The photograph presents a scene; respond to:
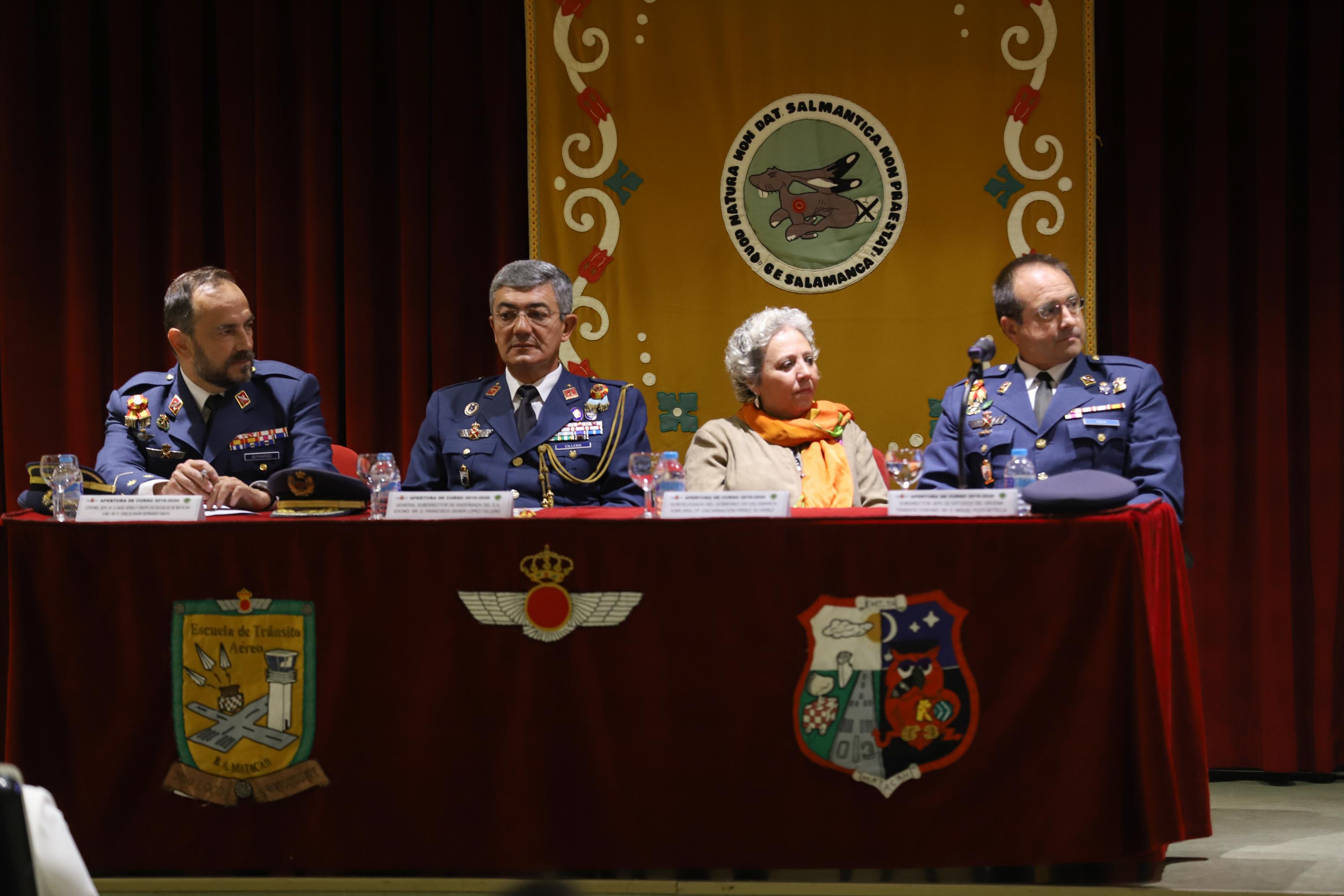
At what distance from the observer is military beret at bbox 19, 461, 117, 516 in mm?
2650

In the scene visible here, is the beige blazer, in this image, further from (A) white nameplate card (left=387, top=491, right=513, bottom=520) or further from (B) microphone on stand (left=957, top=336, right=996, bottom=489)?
(A) white nameplate card (left=387, top=491, right=513, bottom=520)

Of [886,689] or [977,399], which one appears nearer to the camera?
[886,689]

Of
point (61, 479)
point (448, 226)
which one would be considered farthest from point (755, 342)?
point (61, 479)

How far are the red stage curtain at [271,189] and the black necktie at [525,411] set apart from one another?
757 millimetres

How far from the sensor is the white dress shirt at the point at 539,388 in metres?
3.27

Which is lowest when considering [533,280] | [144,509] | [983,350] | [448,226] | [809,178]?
[144,509]

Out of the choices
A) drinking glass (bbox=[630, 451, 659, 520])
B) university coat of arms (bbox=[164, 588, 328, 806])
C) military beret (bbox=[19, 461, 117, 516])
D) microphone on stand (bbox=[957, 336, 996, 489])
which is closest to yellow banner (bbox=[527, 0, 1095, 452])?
microphone on stand (bbox=[957, 336, 996, 489])

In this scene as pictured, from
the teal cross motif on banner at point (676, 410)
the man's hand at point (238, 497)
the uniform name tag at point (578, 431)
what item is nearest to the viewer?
the man's hand at point (238, 497)

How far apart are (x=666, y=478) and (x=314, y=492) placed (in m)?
0.81

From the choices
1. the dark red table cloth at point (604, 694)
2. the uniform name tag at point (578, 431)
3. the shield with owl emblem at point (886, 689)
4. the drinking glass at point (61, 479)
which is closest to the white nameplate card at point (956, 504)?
the dark red table cloth at point (604, 694)

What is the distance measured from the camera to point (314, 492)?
2570 millimetres

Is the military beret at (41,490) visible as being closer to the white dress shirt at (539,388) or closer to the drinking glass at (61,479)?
the drinking glass at (61,479)

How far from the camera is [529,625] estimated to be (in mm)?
2379

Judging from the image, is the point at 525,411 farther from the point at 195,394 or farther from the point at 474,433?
the point at 195,394
